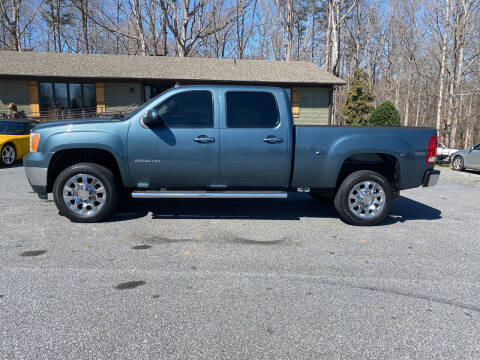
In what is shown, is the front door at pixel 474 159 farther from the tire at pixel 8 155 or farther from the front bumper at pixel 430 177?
the tire at pixel 8 155

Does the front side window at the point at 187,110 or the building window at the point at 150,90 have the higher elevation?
the building window at the point at 150,90

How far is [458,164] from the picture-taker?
14055 mm

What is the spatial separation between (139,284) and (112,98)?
17738 mm

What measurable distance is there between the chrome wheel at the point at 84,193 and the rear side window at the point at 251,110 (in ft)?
7.02

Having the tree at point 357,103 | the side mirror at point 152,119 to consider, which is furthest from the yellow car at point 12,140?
the tree at point 357,103

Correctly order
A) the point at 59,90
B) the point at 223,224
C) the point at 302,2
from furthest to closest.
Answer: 1. the point at 302,2
2. the point at 59,90
3. the point at 223,224

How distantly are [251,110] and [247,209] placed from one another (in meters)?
1.82

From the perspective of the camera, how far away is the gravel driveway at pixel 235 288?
2.39 m

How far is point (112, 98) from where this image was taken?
18.9 metres

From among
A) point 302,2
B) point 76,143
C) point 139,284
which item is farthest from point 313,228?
point 302,2

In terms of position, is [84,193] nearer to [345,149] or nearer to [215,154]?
[215,154]

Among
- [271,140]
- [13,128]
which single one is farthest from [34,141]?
[13,128]

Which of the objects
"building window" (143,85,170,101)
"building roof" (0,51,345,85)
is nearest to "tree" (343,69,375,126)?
"building roof" (0,51,345,85)

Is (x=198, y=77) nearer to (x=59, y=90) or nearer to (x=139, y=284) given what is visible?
(x=59, y=90)
